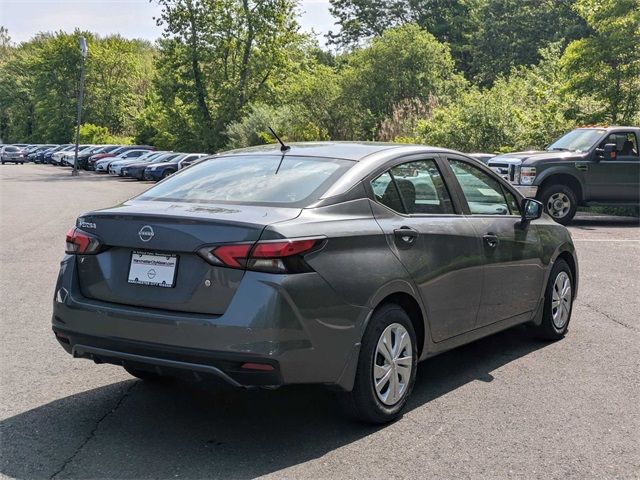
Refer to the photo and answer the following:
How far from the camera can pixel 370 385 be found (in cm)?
465

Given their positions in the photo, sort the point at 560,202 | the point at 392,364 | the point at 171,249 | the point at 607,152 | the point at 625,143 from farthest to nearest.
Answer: the point at 625,143
the point at 607,152
the point at 560,202
the point at 392,364
the point at 171,249

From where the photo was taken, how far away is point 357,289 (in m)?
4.56

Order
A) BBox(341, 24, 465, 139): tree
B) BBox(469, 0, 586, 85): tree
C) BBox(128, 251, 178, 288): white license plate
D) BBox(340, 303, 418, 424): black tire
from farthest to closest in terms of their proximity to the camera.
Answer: BBox(469, 0, 586, 85): tree → BBox(341, 24, 465, 139): tree → BBox(340, 303, 418, 424): black tire → BBox(128, 251, 178, 288): white license plate

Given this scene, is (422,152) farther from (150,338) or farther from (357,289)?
(150,338)

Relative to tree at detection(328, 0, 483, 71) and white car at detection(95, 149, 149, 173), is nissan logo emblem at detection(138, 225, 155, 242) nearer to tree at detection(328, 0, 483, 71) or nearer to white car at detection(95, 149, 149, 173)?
white car at detection(95, 149, 149, 173)

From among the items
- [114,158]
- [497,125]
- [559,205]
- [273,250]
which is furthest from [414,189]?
[114,158]

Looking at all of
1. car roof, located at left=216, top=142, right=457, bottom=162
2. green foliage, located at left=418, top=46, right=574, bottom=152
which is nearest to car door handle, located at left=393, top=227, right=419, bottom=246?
car roof, located at left=216, top=142, right=457, bottom=162

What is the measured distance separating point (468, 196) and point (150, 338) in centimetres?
268

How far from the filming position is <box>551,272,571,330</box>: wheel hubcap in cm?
693

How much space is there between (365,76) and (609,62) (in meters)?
18.3

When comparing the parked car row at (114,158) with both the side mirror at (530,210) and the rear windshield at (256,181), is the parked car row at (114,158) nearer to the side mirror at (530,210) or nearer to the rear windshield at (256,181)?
the side mirror at (530,210)

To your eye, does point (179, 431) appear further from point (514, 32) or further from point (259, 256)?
point (514, 32)

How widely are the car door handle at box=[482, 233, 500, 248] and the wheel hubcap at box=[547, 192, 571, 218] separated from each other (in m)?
11.7

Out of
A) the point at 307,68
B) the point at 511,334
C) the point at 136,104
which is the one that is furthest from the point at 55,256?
the point at 136,104
